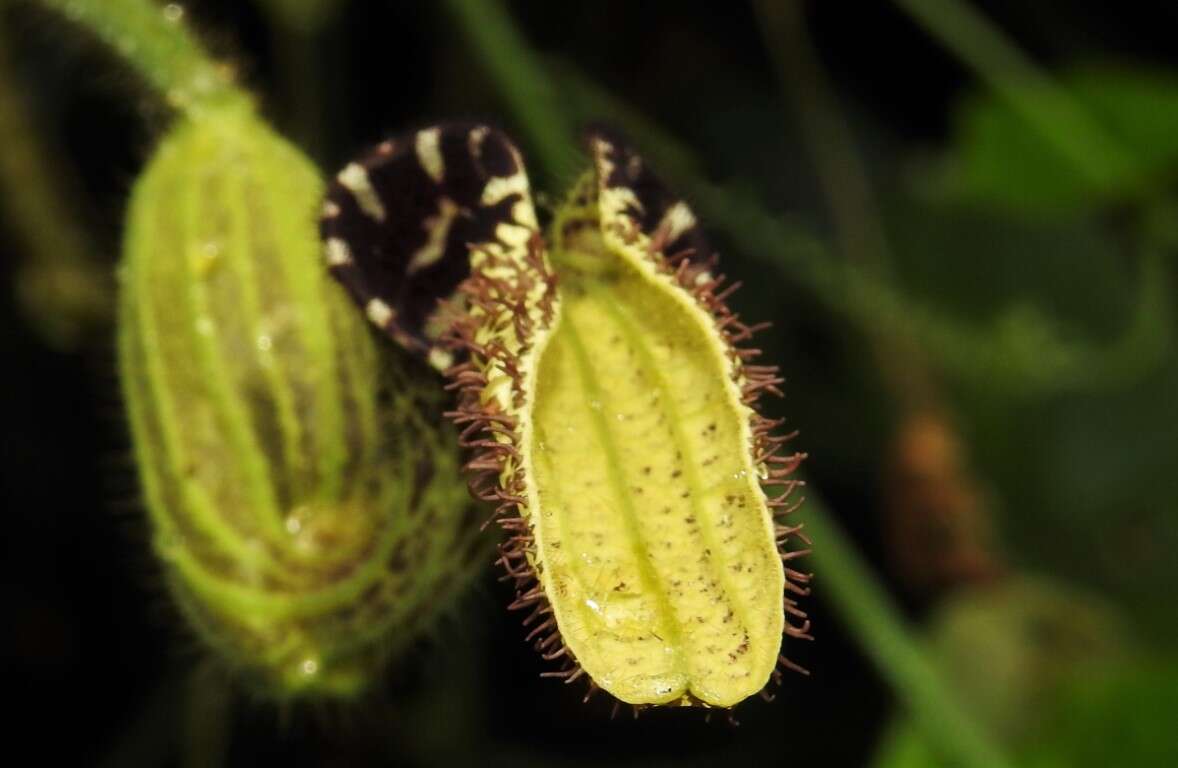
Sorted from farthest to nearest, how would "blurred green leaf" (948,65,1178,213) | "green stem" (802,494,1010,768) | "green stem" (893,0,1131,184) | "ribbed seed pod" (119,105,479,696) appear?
1. "blurred green leaf" (948,65,1178,213)
2. "green stem" (893,0,1131,184)
3. "green stem" (802,494,1010,768)
4. "ribbed seed pod" (119,105,479,696)

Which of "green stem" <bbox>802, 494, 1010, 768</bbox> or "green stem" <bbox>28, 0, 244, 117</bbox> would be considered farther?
"green stem" <bbox>802, 494, 1010, 768</bbox>

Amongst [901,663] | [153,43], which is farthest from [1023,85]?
[153,43]

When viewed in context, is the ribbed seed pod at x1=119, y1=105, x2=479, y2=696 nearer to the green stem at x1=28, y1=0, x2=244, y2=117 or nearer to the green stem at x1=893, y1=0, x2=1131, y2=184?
the green stem at x1=28, y1=0, x2=244, y2=117

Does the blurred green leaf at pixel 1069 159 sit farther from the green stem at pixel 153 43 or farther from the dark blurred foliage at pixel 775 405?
the green stem at pixel 153 43

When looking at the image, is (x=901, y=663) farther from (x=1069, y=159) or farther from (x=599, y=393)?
(x=1069, y=159)

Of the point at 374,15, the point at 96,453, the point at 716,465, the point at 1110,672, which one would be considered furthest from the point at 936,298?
the point at 716,465

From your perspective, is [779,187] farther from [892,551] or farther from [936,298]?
[892,551]

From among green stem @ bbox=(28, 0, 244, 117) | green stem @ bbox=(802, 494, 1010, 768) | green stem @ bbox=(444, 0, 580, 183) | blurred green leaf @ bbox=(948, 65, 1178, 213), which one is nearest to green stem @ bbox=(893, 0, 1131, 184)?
blurred green leaf @ bbox=(948, 65, 1178, 213)
